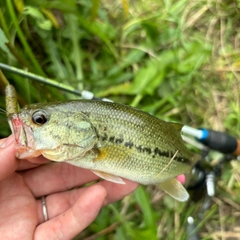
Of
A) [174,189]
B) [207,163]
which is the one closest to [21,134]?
[174,189]

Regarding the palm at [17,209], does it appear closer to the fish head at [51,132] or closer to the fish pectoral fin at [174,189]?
the fish head at [51,132]

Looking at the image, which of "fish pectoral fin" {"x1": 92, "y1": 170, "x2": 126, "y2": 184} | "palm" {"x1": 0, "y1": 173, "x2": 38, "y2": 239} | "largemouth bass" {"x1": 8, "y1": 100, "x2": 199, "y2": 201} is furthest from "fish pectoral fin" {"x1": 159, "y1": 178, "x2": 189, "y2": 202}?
"palm" {"x1": 0, "y1": 173, "x2": 38, "y2": 239}

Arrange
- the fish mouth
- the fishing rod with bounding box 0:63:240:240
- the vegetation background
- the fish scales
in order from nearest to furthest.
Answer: the fish mouth
the fish scales
the fishing rod with bounding box 0:63:240:240
the vegetation background

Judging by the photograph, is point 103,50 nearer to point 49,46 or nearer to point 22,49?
point 49,46

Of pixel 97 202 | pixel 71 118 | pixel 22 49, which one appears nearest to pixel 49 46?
pixel 22 49

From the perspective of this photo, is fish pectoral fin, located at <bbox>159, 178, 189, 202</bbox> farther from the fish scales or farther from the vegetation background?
the vegetation background

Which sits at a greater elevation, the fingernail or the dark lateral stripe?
the fingernail

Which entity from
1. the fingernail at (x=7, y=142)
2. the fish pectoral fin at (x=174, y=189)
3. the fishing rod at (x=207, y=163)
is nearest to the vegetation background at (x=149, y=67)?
the fishing rod at (x=207, y=163)

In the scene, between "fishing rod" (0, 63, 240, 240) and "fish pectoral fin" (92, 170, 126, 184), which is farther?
"fishing rod" (0, 63, 240, 240)
